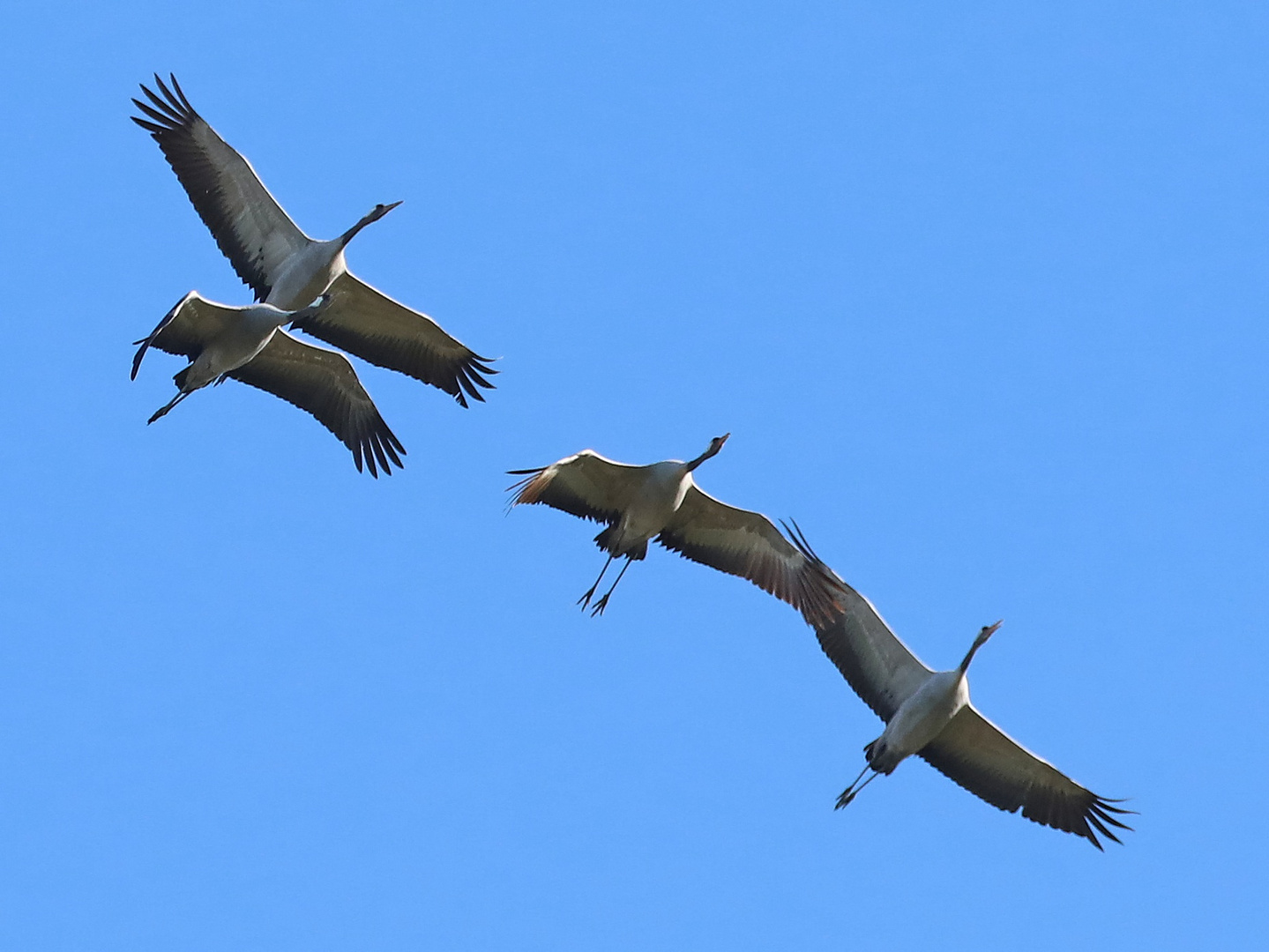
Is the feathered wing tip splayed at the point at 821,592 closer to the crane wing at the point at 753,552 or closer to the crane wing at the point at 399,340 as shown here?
the crane wing at the point at 753,552

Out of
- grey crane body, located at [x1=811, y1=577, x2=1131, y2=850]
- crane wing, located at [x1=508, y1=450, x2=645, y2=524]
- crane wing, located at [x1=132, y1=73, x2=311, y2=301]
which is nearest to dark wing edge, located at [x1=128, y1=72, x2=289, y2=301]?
crane wing, located at [x1=132, y1=73, x2=311, y2=301]

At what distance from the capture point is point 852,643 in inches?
734

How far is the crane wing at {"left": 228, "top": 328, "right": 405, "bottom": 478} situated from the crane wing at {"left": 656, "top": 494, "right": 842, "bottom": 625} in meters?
3.77

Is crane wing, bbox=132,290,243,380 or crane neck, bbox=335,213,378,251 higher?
crane neck, bbox=335,213,378,251

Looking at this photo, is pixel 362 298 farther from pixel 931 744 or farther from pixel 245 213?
pixel 931 744

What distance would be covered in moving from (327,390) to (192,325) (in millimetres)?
2167

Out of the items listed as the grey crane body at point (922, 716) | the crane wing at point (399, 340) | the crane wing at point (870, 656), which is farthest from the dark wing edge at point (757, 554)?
the crane wing at point (399, 340)

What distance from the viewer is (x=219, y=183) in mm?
19375

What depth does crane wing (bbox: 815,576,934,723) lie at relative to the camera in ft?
60.2

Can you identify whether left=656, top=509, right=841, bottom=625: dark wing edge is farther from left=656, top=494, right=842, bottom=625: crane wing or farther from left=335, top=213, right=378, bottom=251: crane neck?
left=335, top=213, right=378, bottom=251: crane neck

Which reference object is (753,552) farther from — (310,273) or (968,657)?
(310,273)

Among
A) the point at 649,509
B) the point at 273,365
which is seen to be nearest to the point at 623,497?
the point at 649,509

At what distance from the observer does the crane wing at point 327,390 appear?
20.0 m

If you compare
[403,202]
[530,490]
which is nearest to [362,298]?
[403,202]
